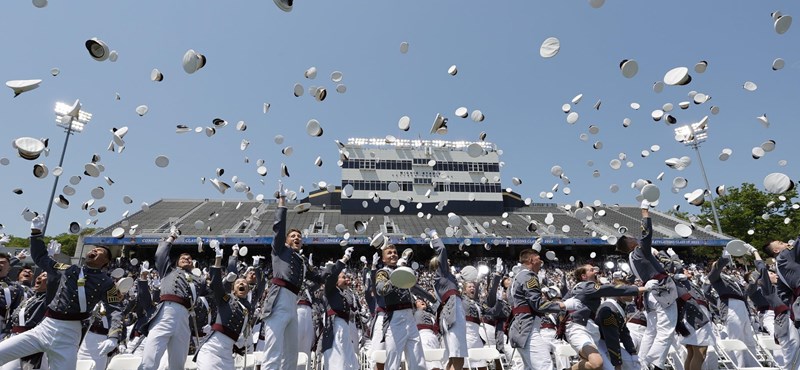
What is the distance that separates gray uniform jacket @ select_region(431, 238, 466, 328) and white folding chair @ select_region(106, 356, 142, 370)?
15.0 feet

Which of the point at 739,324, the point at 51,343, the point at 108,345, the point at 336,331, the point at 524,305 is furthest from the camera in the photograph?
the point at 739,324

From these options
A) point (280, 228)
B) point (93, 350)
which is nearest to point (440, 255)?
point (280, 228)

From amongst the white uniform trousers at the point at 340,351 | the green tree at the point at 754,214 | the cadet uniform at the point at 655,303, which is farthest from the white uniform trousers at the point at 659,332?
the green tree at the point at 754,214

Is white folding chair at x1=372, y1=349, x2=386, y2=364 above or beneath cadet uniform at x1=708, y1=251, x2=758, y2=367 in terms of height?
beneath

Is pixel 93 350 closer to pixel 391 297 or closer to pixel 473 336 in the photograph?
pixel 391 297

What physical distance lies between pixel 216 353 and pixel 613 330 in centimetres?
553

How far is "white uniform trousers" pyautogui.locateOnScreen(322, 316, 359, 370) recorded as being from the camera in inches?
279

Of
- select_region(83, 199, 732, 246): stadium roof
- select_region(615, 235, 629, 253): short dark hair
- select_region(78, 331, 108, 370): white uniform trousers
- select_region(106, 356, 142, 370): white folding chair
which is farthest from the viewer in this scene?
select_region(83, 199, 732, 246): stadium roof

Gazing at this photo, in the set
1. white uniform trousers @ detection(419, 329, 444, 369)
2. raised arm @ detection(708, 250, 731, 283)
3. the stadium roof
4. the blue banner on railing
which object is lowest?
white uniform trousers @ detection(419, 329, 444, 369)

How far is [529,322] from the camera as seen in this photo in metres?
5.83

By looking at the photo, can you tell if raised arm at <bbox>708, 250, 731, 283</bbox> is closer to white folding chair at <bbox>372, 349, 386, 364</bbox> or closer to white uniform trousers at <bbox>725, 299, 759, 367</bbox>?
white uniform trousers at <bbox>725, 299, 759, 367</bbox>

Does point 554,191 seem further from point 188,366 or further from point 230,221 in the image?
point 230,221

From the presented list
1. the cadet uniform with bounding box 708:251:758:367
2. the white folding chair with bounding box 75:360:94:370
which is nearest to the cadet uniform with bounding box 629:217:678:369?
the cadet uniform with bounding box 708:251:758:367

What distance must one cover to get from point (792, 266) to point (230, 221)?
45.8 metres
